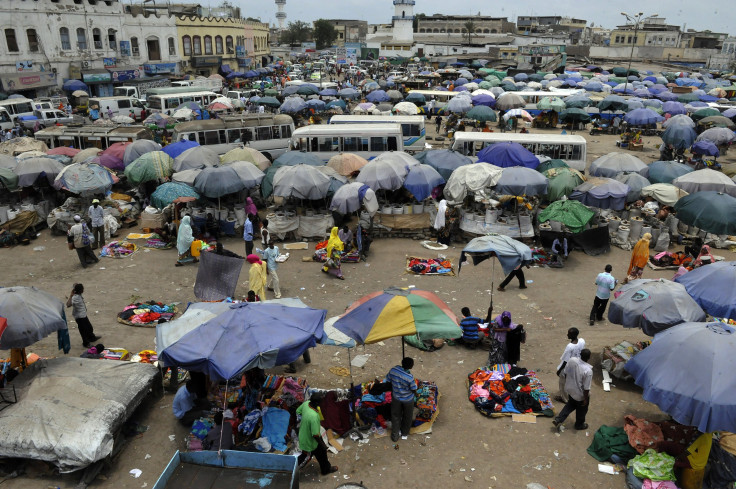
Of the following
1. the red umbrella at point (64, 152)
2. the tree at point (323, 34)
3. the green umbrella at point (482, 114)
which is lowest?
the red umbrella at point (64, 152)

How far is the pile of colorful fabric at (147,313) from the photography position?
1035 cm

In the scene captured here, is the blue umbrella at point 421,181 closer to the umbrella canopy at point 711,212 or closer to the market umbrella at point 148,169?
the umbrella canopy at point 711,212

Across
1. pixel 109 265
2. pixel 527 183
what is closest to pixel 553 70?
pixel 527 183

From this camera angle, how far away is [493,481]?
6.52m

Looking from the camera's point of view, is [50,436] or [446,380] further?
[446,380]

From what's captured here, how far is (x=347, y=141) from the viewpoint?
19.3 m

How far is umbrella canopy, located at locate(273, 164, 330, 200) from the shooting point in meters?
13.8

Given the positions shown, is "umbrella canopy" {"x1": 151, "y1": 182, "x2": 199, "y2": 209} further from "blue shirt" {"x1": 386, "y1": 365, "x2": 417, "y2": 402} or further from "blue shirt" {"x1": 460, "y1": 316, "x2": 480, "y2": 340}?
"blue shirt" {"x1": 386, "y1": 365, "x2": 417, "y2": 402}

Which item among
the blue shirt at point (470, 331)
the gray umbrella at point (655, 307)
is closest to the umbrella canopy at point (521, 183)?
the blue shirt at point (470, 331)

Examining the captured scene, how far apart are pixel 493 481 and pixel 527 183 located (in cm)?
905

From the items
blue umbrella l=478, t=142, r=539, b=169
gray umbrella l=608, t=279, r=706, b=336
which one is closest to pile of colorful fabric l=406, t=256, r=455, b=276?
blue umbrella l=478, t=142, r=539, b=169

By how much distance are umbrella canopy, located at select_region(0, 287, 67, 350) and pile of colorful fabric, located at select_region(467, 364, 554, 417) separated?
6298 mm

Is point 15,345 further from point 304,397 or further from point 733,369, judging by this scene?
point 733,369

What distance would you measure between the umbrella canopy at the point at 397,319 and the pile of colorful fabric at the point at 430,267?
5.34 m
